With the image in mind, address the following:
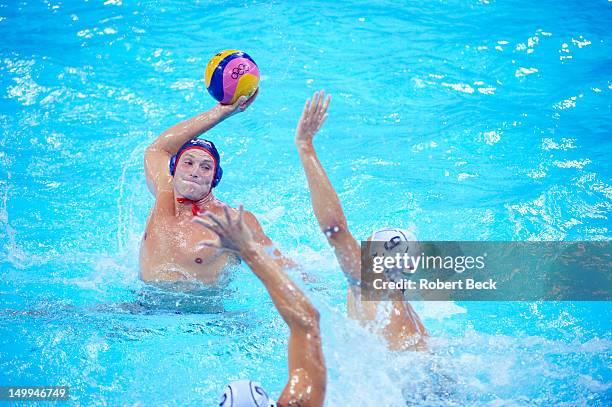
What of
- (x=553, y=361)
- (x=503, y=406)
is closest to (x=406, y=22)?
(x=553, y=361)

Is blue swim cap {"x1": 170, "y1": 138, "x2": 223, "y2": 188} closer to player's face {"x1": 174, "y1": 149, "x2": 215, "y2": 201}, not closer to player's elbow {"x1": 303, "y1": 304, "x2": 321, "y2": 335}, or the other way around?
player's face {"x1": 174, "y1": 149, "x2": 215, "y2": 201}

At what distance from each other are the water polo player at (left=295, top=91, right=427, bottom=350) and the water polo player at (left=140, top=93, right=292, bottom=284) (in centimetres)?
83

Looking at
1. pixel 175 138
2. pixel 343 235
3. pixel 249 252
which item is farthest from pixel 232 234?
pixel 175 138

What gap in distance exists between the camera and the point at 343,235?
12.9 feet

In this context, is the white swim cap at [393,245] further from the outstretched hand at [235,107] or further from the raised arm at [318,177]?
the outstretched hand at [235,107]

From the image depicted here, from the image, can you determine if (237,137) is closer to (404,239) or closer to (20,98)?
(20,98)

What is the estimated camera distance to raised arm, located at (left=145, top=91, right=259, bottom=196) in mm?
4914

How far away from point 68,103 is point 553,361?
18.5ft

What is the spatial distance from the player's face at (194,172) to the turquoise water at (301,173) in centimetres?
73

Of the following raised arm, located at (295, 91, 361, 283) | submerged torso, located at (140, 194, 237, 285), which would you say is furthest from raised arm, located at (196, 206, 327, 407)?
submerged torso, located at (140, 194, 237, 285)

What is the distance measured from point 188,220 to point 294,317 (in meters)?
2.18

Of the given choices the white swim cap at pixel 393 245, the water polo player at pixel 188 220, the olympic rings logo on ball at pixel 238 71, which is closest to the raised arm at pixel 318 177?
the white swim cap at pixel 393 245

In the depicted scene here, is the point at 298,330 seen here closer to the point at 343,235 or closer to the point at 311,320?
the point at 311,320

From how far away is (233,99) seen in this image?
487 centimetres
